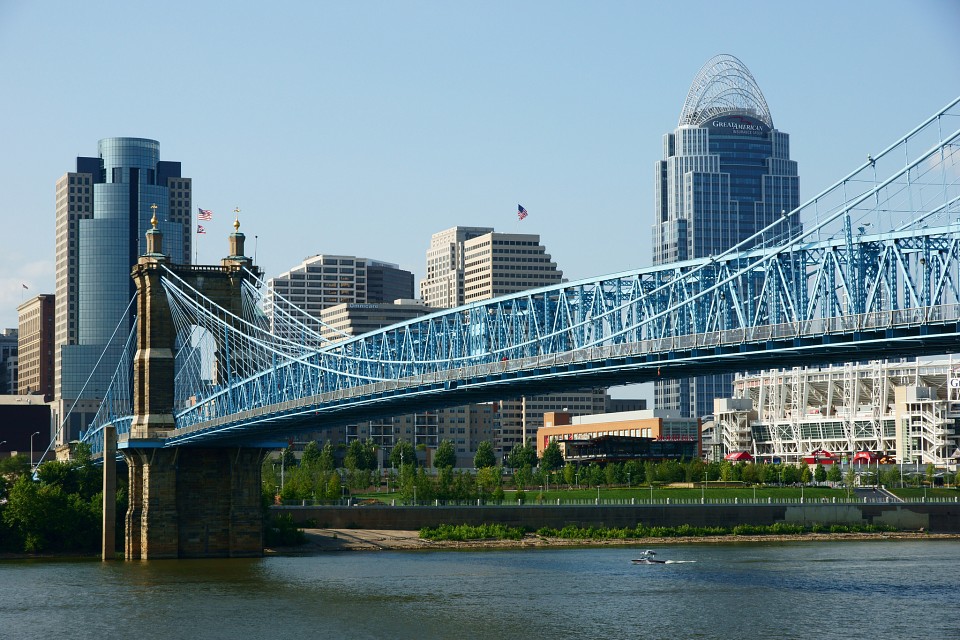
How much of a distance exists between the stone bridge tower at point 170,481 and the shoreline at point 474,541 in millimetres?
3982

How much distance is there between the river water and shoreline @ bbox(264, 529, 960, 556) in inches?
223

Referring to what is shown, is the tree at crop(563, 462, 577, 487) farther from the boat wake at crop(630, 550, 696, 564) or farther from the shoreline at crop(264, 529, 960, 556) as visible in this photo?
the boat wake at crop(630, 550, 696, 564)

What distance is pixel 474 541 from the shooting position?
115 meters

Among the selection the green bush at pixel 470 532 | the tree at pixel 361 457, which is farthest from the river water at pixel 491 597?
the tree at pixel 361 457

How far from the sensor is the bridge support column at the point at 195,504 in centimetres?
9962

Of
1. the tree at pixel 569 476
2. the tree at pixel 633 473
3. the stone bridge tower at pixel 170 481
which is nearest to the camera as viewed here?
the stone bridge tower at pixel 170 481

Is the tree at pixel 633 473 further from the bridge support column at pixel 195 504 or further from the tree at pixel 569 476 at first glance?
the bridge support column at pixel 195 504

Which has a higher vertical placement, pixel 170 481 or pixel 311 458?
pixel 170 481

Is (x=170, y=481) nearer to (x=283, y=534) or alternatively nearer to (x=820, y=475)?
(x=283, y=534)

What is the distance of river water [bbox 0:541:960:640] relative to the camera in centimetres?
6419

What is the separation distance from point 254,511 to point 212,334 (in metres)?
12.1

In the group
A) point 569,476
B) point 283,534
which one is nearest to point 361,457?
point 569,476

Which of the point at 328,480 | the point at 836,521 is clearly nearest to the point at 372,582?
the point at 836,521

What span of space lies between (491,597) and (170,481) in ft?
109
